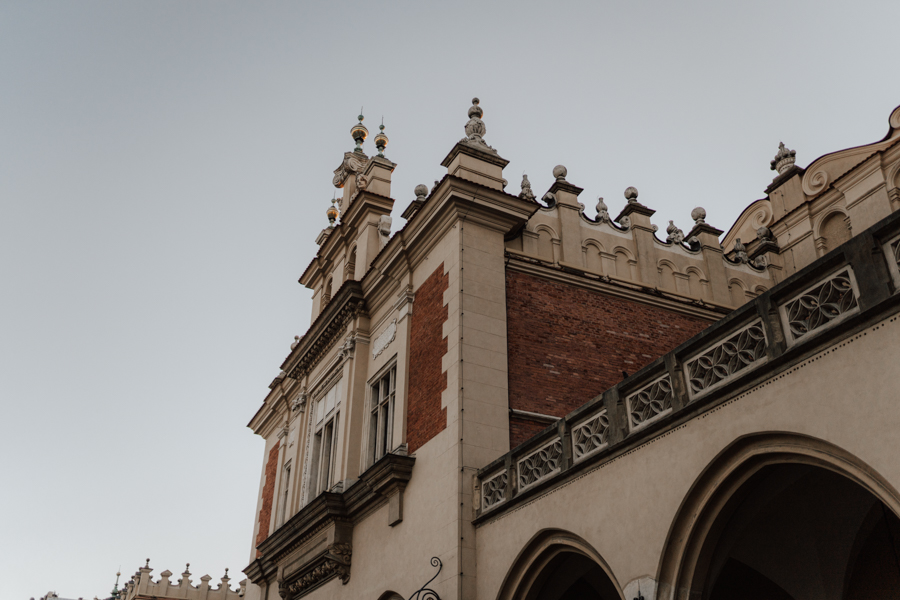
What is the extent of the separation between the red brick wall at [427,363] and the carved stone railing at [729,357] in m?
2.77

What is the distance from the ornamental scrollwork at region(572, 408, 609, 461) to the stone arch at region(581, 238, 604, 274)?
6842 millimetres

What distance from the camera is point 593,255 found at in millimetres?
17516

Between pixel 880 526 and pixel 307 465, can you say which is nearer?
pixel 880 526

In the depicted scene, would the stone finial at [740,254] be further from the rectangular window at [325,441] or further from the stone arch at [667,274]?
the rectangular window at [325,441]

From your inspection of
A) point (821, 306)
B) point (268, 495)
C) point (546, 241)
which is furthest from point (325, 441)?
point (821, 306)

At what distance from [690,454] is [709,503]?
Result: 1.73 ft

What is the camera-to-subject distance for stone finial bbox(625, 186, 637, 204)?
63.4 feet

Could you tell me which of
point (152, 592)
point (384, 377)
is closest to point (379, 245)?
point (384, 377)

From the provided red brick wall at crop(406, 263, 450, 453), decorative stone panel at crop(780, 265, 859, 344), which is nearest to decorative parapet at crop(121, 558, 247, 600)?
red brick wall at crop(406, 263, 450, 453)

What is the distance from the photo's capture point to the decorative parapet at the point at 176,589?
43.0m

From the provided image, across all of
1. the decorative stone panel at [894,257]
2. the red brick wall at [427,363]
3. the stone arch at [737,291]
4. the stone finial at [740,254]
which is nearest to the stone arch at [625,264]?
the stone arch at [737,291]

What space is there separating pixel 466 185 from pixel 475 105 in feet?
10.3

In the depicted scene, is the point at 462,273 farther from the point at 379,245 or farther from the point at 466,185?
the point at 379,245

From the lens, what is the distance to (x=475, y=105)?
709 inches
